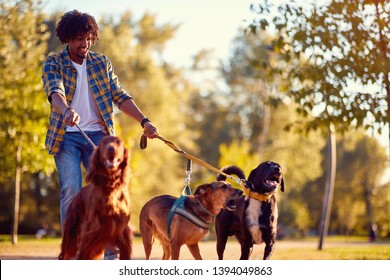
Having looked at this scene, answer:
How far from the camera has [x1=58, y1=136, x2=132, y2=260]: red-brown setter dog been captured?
18.2 ft

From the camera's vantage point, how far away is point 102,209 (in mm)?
5660

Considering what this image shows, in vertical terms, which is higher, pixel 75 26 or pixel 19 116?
pixel 75 26

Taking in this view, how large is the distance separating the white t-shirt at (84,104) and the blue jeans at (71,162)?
3.1 inches

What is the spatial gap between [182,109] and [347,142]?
41.9 ft

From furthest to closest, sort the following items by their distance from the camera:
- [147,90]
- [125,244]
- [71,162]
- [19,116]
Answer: [147,90] → [19,116] → [71,162] → [125,244]

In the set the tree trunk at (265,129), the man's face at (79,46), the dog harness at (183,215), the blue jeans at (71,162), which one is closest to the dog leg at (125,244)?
the blue jeans at (71,162)

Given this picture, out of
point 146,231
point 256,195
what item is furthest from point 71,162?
point 256,195

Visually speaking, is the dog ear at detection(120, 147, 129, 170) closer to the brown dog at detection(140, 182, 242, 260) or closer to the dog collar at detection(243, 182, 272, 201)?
the brown dog at detection(140, 182, 242, 260)

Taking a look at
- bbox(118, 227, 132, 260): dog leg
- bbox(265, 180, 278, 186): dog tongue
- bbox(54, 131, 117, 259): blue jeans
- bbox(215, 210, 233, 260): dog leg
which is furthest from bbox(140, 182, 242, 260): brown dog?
bbox(118, 227, 132, 260): dog leg

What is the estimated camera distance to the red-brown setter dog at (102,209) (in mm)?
5548

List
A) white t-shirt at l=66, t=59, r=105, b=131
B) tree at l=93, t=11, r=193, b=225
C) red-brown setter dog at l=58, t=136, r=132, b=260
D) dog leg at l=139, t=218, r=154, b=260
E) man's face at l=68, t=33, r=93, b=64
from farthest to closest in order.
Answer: tree at l=93, t=11, r=193, b=225, dog leg at l=139, t=218, r=154, b=260, white t-shirt at l=66, t=59, r=105, b=131, man's face at l=68, t=33, r=93, b=64, red-brown setter dog at l=58, t=136, r=132, b=260

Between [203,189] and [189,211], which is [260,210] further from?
[189,211]

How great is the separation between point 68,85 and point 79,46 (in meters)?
0.39

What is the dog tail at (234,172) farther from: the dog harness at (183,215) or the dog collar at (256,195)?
the dog harness at (183,215)
